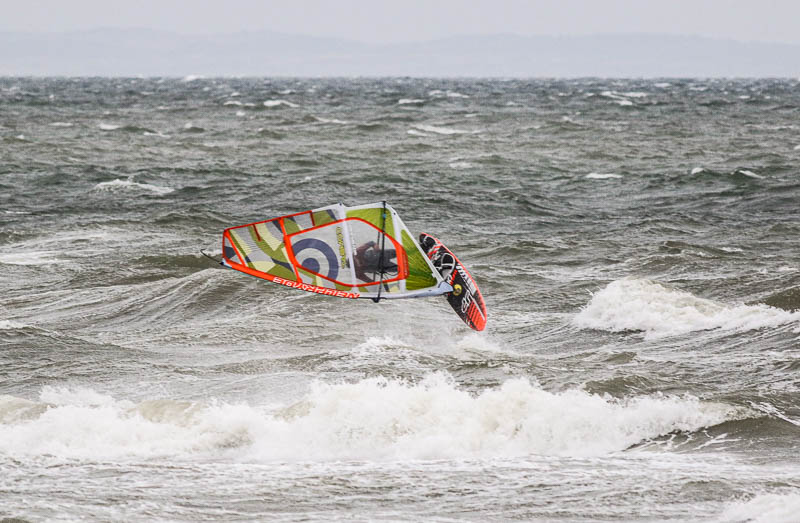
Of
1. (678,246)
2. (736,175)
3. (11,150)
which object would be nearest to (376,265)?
(678,246)

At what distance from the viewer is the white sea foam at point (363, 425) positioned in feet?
34.6

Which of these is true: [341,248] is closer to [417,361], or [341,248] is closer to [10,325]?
[417,361]

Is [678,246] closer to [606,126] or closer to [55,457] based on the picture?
[55,457]

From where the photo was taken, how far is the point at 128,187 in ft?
102

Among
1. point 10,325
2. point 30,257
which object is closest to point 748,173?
point 30,257

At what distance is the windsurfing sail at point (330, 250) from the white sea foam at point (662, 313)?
10.4 feet

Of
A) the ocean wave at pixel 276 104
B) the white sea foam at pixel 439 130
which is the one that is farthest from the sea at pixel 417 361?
the ocean wave at pixel 276 104

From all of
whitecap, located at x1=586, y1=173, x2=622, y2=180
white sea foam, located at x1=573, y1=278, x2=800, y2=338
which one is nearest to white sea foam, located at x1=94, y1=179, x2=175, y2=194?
whitecap, located at x1=586, y1=173, x2=622, y2=180

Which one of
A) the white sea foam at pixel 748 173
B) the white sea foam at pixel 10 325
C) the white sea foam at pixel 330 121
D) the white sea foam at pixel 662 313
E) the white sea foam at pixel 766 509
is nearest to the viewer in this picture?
the white sea foam at pixel 766 509

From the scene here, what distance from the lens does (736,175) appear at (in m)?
32.9

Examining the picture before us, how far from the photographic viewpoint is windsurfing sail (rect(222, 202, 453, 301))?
14680 mm

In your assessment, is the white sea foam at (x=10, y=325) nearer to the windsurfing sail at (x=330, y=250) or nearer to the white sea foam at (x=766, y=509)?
the windsurfing sail at (x=330, y=250)

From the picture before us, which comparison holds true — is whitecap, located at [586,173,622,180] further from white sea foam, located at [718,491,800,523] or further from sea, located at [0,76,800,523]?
white sea foam, located at [718,491,800,523]

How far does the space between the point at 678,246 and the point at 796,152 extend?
20588 millimetres
